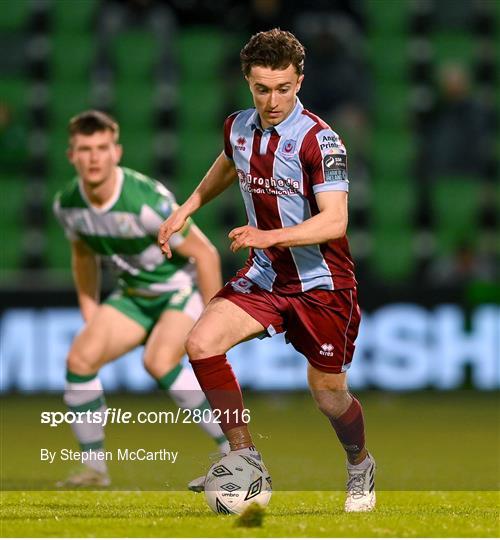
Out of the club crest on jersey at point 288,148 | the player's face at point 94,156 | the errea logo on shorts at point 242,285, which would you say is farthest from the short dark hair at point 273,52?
the player's face at point 94,156

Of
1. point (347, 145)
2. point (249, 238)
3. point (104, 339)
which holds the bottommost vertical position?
point (347, 145)

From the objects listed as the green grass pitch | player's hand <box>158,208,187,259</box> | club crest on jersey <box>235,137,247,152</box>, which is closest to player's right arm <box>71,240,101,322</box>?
the green grass pitch

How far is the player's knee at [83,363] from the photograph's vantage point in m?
7.26

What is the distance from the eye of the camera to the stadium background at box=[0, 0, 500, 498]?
11453mm

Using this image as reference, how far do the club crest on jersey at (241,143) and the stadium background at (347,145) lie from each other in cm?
538

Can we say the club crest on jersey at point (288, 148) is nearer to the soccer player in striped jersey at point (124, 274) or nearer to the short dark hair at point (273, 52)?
the short dark hair at point (273, 52)

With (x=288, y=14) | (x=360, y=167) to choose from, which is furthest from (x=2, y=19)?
(x=360, y=167)

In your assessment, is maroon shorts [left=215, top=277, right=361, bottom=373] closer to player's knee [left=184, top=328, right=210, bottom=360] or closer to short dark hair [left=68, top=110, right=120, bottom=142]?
player's knee [left=184, top=328, right=210, bottom=360]

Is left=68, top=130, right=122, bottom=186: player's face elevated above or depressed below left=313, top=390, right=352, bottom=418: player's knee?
above

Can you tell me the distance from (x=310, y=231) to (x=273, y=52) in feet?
2.45

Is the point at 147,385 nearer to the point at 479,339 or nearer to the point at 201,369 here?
the point at 479,339

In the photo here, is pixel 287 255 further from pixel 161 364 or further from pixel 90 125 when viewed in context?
pixel 90 125

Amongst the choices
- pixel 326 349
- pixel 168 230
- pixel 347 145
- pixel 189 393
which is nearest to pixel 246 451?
pixel 326 349

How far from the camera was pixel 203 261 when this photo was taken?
716 cm
